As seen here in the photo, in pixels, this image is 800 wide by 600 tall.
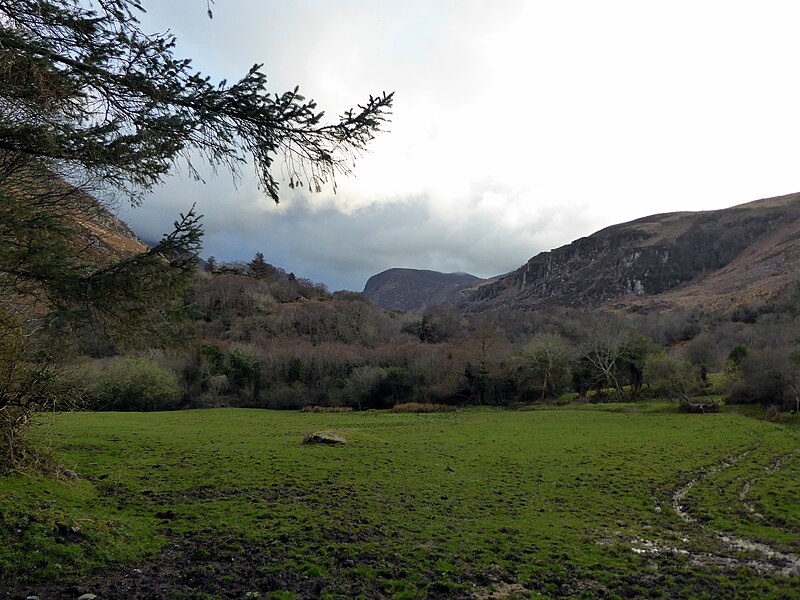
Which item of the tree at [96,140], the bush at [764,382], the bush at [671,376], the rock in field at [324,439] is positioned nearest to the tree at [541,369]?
the bush at [671,376]

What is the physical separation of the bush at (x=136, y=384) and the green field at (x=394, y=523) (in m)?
33.1

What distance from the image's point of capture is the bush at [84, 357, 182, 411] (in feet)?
176

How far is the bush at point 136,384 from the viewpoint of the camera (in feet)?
176

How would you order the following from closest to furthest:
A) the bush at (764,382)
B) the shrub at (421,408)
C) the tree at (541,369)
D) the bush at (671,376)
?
1. the bush at (764,382)
2. the bush at (671,376)
3. the shrub at (421,408)
4. the tree at (541,369)

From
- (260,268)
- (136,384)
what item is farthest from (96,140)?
(260,268)

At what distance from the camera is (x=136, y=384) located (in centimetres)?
5522

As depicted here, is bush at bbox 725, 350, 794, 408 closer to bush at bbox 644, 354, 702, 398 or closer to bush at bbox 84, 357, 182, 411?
bush at bbox 644, 354, 702, 398

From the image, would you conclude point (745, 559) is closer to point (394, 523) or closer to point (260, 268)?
point (394, 523)

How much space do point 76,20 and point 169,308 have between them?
421 centimetres

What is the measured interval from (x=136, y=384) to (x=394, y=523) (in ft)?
174

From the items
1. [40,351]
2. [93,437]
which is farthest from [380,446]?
[40,351]

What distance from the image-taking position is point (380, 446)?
2509 cm

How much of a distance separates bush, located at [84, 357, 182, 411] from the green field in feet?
109

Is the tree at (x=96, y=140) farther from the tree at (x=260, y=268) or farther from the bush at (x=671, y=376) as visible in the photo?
the tree at (x=260, y=268)
